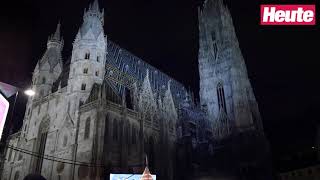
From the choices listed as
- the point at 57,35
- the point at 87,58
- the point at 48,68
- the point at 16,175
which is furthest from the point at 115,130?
the point at 57,35

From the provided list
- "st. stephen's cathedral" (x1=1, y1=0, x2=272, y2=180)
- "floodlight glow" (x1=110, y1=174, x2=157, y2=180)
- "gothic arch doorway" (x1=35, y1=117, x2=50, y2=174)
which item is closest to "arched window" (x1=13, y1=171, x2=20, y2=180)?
"st. stephen's cathedral" (x1=1, y1=0, x2=272, y2=180)

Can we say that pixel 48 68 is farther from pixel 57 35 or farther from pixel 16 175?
pixel 16 175

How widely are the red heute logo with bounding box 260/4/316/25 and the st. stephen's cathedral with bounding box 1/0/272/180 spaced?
1058 inches

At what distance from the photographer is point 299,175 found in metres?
48.4

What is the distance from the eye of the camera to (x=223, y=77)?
6238cm

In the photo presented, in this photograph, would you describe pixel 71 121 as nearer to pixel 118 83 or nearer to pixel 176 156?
pixel 118 83

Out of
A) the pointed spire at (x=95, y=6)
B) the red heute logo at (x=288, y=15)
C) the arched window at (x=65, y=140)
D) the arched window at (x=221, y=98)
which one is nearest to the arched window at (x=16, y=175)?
the arched window at (x=65, y=140)

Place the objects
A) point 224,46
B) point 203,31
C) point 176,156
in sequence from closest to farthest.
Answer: point 176,156
point 224,46
point 203,31

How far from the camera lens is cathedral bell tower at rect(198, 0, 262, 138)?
57125 millimetres

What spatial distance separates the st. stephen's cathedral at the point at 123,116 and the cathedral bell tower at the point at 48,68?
0.61 feet

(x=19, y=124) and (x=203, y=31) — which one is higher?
(x=203, y=31)

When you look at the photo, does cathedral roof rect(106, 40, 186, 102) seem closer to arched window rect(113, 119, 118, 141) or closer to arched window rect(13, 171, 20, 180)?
arched window rect(113, 119, 118, 141)

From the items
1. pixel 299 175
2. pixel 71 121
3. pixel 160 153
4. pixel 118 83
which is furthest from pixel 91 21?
pixel 299 175

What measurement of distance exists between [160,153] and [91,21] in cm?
2608
